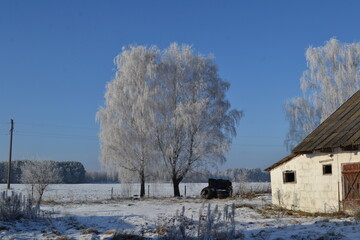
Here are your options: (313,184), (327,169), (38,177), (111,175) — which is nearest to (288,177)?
(313,184)

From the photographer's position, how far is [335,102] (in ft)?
100

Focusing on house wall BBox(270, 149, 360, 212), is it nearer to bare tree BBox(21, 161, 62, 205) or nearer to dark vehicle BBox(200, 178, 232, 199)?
dark vehicle BBox(200, 178, 232, 199)

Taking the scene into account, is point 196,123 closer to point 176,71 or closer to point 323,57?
point 176,71

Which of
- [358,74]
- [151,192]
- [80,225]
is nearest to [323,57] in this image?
[358,74]

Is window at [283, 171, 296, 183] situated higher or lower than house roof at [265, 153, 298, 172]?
lower

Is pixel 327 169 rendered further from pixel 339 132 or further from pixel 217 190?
pixel 217 190

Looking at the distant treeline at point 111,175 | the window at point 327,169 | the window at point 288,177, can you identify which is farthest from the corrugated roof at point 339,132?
the distant treeline at point 111,175

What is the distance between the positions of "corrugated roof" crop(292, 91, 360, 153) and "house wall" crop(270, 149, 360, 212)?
45 centimetres

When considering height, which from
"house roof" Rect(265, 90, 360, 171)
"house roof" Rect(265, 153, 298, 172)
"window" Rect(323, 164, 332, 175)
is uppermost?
"house roof" Rect(265, 90, 360, 171)

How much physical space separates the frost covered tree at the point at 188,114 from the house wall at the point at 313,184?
10.1 meters

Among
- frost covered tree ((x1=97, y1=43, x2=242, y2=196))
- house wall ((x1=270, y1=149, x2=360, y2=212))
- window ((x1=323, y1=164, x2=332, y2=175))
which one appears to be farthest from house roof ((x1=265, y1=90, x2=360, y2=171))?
frost covered tree ((x1=97, y1=43, x2=242, y2=196))

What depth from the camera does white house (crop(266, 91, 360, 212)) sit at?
1426 cm

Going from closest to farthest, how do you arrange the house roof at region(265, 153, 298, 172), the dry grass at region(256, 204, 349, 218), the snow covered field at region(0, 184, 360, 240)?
the snow covered field at region(0, 184, 360, 240) → the dry grass at region(256, 204, 349, 218) → the house roof at region(265, 153, 298, 172)

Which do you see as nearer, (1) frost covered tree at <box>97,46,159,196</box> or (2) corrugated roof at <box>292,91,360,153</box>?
(2) corrugated roof at <box>292,91,360,153</box>
